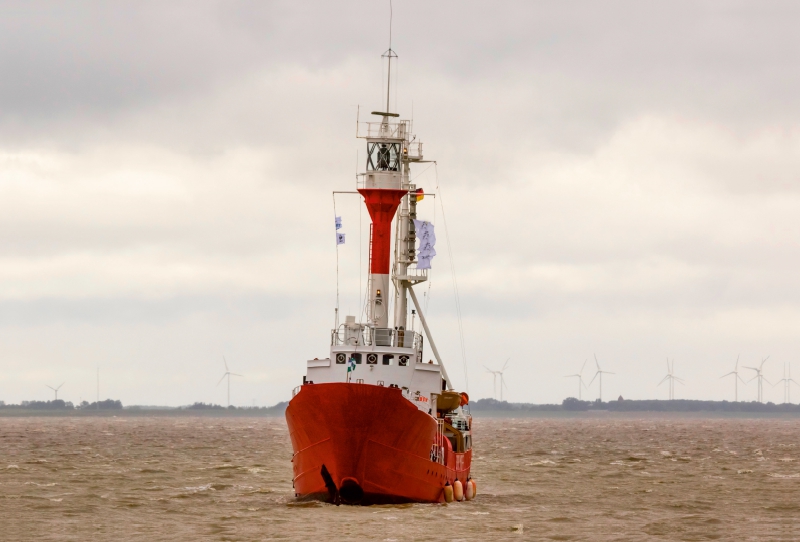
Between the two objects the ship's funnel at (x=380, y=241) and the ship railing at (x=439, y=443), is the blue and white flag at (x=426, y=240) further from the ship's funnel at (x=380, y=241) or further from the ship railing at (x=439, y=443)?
the ship railing at (x=439, y=443)

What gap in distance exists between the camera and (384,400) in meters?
49.3

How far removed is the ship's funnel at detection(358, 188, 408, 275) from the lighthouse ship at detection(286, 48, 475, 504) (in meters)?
0.05

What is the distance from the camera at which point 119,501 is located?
5756 cm

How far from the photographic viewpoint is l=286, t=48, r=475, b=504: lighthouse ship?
49.6m

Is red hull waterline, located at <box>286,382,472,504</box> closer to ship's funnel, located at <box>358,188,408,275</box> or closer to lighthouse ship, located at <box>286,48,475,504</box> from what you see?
lighthouse ship, located at <box>286,48,475,504</box>

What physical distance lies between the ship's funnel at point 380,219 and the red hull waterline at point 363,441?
955 centimetres

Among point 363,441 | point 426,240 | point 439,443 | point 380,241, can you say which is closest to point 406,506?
point 363,441

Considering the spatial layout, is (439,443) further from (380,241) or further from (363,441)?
(380,241)

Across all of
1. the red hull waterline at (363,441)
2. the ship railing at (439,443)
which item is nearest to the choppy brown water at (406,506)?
the red hull waterline at (363,441)

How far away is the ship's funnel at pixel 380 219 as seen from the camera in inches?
2290

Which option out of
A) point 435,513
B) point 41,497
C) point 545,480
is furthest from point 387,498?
point 545,480

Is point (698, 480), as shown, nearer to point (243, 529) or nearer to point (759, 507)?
point (759, 507)

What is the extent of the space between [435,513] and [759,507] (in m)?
17.2

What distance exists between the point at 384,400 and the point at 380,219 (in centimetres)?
1175
